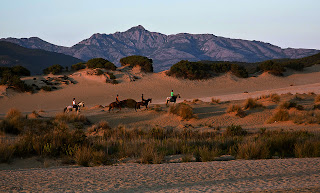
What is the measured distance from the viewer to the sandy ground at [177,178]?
6418mm

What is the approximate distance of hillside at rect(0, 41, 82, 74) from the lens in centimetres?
12774

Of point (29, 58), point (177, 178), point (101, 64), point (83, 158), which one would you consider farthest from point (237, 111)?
point (29, 58)

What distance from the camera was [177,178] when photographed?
729 centimetres

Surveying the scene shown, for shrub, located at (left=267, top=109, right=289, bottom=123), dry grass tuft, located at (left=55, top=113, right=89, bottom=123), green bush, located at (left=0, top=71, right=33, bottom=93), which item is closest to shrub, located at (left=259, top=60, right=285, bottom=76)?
shrub, located at (left=267, top=109, right=289, bottom=123)

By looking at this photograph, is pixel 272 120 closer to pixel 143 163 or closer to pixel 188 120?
pixel 188 120

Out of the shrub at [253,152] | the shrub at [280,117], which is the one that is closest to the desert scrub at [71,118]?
the shrub at [280,117]

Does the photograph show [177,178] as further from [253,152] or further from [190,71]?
[190,71]

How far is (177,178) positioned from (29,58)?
14736 centimetres

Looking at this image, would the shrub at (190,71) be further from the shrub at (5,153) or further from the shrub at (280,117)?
the shrub at (5,153)

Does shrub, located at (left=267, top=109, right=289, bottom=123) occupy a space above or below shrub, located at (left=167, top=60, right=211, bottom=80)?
below

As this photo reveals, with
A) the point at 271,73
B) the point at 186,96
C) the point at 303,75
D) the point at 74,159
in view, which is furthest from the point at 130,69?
the point at 74,159

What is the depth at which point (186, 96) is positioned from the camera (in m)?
49.5

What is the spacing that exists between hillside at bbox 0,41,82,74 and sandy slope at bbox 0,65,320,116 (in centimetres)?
8199

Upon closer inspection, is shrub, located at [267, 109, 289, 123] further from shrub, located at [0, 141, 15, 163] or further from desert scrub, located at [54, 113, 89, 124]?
shrub, located at [0, 141, 15, 163]
